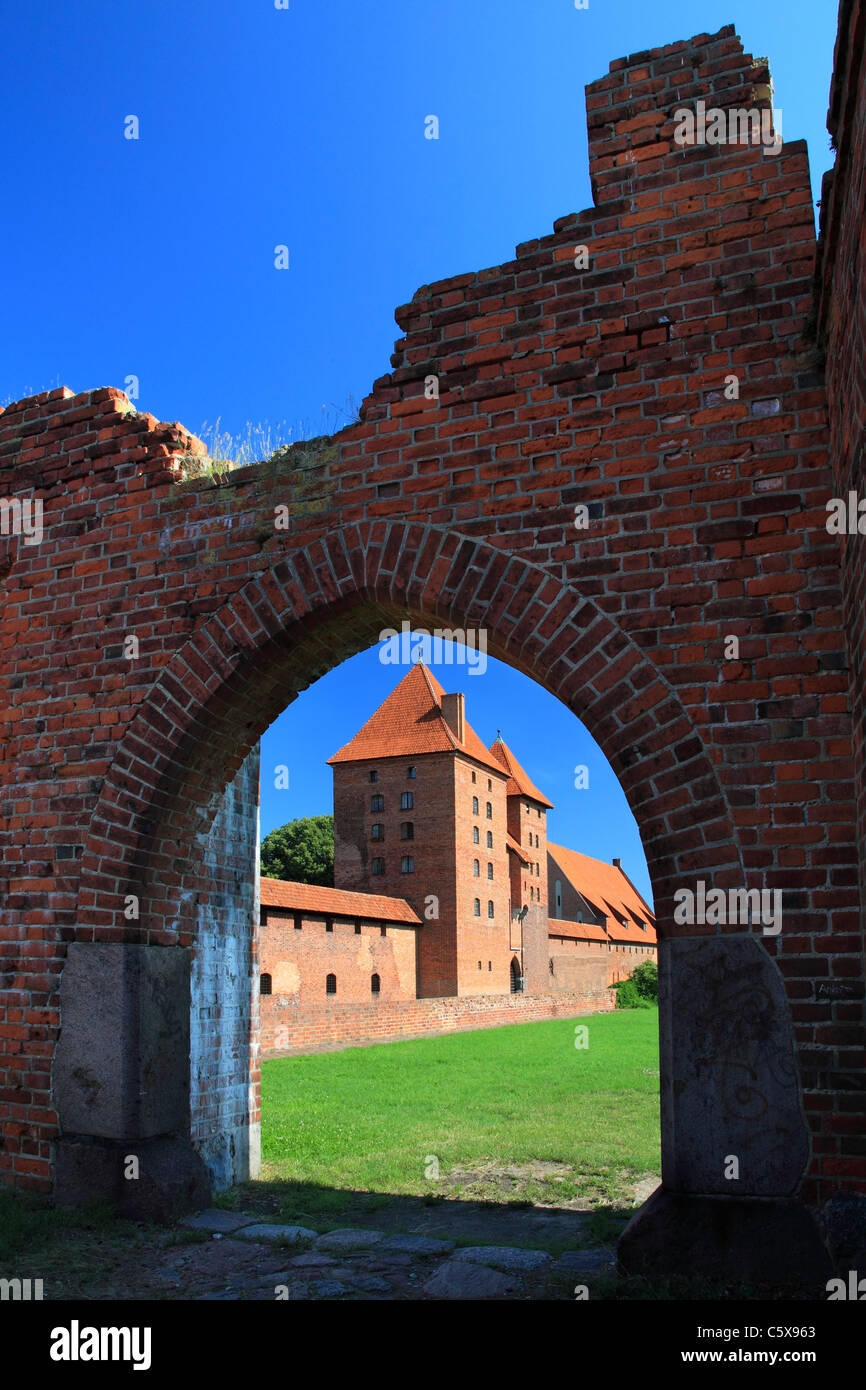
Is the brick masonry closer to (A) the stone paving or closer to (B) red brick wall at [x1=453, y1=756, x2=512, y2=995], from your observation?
(A) the stone paving

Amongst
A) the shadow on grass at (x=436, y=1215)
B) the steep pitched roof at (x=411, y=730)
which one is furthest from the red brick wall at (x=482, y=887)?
the shadow on grass at (x=436, y=1215)

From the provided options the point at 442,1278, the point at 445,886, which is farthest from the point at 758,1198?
the point at 445,886

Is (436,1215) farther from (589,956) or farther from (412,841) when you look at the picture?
(589,956)

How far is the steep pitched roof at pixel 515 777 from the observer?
47906mm

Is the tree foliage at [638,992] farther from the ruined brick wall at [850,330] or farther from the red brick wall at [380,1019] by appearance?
the ruined brick wall at [850,330]

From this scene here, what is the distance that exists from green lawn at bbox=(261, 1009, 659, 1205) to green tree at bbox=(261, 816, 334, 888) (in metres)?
31.5

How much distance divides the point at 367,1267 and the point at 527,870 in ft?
137

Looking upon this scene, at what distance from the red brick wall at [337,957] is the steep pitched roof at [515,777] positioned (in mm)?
14807

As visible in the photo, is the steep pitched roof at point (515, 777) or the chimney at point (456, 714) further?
the steep pitched roof at point (515, 777)

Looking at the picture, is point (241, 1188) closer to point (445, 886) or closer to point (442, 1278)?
point (442, 1278)

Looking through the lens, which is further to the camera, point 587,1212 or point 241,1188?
point 241,1188

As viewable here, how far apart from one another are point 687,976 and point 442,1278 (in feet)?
5.18
